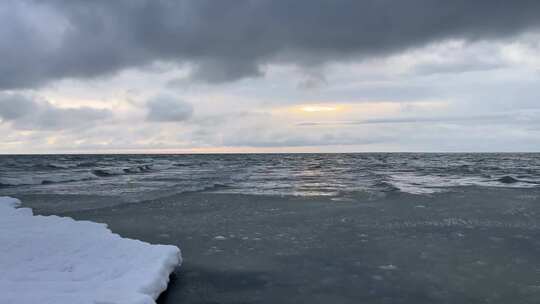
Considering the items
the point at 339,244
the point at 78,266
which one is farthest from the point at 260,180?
the point at 78,266

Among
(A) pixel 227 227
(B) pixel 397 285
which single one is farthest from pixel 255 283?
(A) pixel 227 227

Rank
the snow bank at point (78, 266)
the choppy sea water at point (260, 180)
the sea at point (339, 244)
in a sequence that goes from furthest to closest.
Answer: the choppy sea water at point (260, 180)
the sea at point (339, 244)
the snow bank at point (78, 266)

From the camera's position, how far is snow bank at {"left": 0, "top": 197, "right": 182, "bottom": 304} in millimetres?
5809

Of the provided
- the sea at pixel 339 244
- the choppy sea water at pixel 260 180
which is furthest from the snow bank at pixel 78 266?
the choppy sea water at pixel 260 180

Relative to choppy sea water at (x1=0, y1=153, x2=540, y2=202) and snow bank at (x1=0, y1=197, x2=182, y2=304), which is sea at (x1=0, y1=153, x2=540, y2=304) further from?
choppy sea water at (x1=0, y1=153, x2=540, y2=202)

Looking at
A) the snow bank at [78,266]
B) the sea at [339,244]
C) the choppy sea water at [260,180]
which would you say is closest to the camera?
the snow bank at [78,266]

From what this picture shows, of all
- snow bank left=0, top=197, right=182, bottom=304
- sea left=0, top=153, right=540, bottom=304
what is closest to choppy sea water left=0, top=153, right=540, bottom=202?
sea left=0, top=153, right=540, bottom=304

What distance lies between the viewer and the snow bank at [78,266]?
19.1 feet

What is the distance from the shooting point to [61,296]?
574 cm

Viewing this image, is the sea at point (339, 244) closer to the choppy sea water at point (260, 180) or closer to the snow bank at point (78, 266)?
the snow bank at point (78, 266)

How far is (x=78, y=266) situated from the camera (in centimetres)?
739

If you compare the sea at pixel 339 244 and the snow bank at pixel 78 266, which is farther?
the sea at pixel 339 244

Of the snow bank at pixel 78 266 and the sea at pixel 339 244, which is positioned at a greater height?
the snow bank at pixel 78 266

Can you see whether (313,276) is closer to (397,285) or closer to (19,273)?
(397,285)
